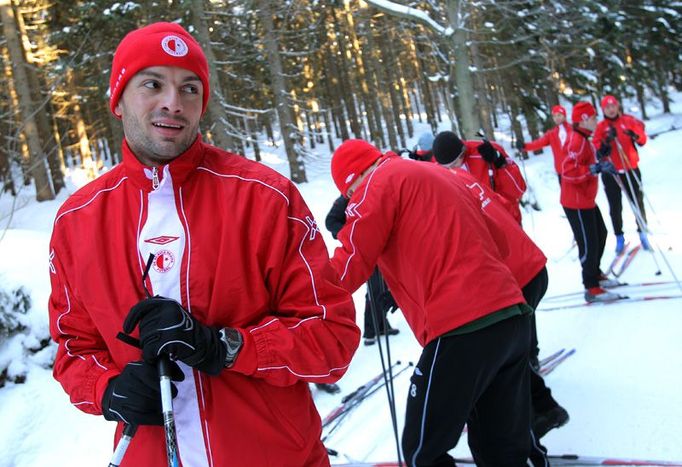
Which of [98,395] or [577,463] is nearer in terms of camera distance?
[98,395]

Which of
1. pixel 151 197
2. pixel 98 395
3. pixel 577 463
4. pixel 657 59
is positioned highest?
pixel 151 197

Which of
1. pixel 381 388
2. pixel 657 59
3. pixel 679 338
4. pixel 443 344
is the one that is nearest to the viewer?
pixel 443 344

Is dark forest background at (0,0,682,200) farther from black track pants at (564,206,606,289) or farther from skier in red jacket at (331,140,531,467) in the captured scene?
skier in red jacket at (331,140,531,467)

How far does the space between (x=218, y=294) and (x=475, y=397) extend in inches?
59.2

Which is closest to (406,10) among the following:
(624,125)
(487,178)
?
(624,125)

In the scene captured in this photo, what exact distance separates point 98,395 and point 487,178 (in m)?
4.40

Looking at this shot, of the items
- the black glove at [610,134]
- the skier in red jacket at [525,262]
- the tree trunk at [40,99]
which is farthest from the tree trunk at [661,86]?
the skier in red jacket at [525,262]

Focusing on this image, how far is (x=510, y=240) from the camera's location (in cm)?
340

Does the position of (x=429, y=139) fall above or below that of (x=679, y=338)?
above

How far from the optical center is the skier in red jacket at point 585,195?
6484mm

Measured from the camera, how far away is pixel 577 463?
11.0ft

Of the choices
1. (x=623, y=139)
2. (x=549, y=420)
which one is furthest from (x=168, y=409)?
(x=623, y=139)

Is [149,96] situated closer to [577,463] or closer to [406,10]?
[577,463]

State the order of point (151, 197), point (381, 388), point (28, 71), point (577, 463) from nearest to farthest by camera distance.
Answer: point (151, 197) → point (577, 463) → point (381, 388) → point (28, 71)
